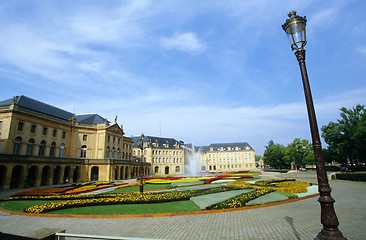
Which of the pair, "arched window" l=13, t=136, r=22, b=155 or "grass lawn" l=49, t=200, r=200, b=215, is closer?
"grass lawn" l=49, t=200, r=200, b=215

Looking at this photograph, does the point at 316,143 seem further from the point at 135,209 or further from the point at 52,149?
the point at 52,149

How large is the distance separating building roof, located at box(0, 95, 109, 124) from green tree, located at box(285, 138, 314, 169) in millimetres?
70264

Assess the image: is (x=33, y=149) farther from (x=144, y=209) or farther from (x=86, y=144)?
(x=144, y=209)

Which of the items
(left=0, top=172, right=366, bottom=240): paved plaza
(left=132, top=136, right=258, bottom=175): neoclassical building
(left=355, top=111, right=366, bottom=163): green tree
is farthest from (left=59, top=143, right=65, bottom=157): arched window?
(left=355, top=111, right=366, bottom=163): green tree

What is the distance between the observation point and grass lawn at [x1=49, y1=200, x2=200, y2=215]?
13227 millimetres

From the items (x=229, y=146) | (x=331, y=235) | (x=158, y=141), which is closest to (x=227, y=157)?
(x=229, y=146)

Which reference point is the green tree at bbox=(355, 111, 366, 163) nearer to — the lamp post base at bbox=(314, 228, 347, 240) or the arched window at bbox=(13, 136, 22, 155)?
the lamp post base at bbox=(314, 228, 347, 240)

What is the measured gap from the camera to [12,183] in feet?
115

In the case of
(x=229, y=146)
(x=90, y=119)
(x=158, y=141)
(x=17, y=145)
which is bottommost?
(x=17, y=145)

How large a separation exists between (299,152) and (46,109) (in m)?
84.5

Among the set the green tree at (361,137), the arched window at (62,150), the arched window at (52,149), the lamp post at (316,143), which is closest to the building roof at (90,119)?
the arched window at (62,150)

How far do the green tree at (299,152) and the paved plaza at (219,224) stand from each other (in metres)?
75.3

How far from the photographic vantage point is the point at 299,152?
3184 inches

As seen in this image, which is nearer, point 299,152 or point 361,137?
point 361,137
